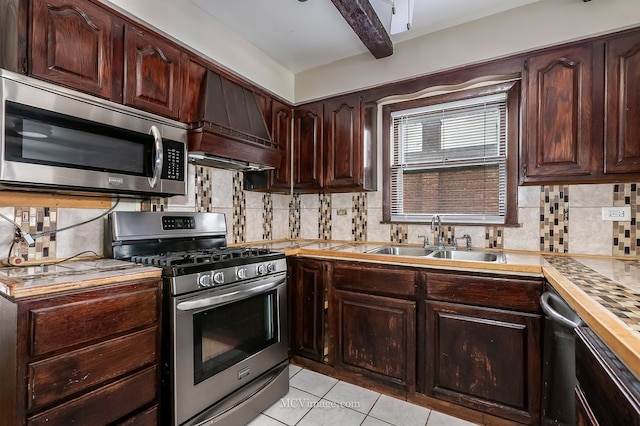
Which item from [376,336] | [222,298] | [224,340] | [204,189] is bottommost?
[376,336]

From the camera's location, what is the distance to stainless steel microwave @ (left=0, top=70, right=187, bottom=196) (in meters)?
1.24

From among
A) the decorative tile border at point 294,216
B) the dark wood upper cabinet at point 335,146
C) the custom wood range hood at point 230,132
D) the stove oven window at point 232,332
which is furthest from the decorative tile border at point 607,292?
the decorative tile border at point 294,216

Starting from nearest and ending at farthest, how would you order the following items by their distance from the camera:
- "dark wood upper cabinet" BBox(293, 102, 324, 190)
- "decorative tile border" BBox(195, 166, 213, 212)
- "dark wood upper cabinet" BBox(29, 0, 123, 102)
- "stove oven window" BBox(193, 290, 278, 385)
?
"dark wood upper cabinet" BBox(29, 0, 123, 102), "stove oven window" BBox(193, 290, 278, 385), "decorative tile border" BBox(195, 166, 213, 212), "dark wood upper cabinet" BBox(293, 102, 324, 190)

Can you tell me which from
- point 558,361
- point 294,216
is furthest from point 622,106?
point 294,216

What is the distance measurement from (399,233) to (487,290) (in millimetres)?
991

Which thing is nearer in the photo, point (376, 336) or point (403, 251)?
point (376, 336)

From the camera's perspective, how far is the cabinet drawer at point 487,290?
5.38ft

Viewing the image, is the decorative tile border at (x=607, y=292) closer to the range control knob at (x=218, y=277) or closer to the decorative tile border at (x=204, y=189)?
the range control knob at (x=218, y=277)

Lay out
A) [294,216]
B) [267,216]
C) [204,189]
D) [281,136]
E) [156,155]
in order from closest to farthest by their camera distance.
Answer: [156,155]
[204,189]
[281,136]
[267,216]
[294,216]

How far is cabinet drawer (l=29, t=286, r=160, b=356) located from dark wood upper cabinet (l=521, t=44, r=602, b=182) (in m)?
2.27

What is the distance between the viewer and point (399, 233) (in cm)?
266

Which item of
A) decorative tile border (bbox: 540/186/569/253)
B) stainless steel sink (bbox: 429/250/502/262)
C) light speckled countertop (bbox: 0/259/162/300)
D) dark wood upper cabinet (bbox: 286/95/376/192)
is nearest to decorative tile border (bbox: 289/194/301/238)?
dark wood upper cabinet (bbox: 286/95/376/192)

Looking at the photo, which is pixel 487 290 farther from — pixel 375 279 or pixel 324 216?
pixel 324 216
